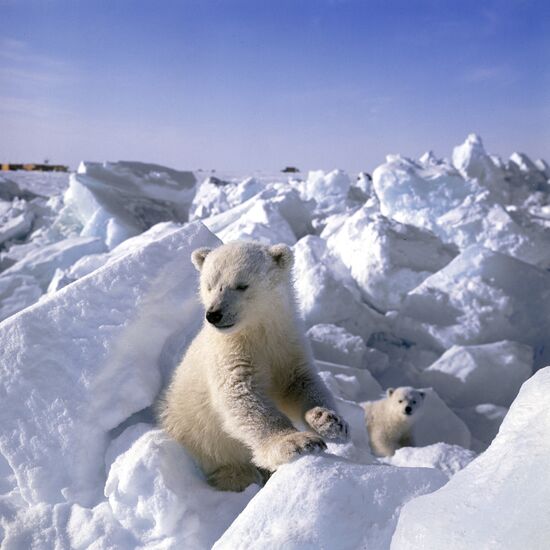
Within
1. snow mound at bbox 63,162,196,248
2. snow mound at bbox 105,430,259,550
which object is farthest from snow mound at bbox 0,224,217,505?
snow mound at bbox 63,162,196,248

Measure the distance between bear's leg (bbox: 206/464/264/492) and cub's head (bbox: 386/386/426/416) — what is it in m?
2.43

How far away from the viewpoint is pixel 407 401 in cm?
433

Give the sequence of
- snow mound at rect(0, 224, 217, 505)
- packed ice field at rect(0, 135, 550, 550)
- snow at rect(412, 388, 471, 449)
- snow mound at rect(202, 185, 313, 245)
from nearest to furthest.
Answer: packed ice field at rect(0, 135, 550, 550), snow mound at rect(0, 224, 217, 505), snow at rect(412, 388, 471, 449), snow mound at rect(202, 185, 313, 245)

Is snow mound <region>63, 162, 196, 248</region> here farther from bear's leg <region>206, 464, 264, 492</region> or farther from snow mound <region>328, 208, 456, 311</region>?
bear's leg <region>206, 464, 264, 492</region>

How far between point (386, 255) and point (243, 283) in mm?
4652

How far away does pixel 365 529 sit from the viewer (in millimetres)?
1479

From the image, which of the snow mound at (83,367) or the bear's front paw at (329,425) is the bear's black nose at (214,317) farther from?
the snow mound at (83,367)

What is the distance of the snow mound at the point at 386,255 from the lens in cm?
639

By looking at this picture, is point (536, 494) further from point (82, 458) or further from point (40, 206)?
point (40, 206)

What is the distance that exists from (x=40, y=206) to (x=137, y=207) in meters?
3.28

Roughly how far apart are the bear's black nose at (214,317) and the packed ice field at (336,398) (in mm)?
495

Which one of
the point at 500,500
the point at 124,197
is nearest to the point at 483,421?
the point at 500,500

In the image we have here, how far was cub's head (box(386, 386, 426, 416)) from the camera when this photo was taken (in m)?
4.34

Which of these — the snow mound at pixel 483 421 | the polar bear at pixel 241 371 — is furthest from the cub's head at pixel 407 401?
the polar bear at pixel 241 371
